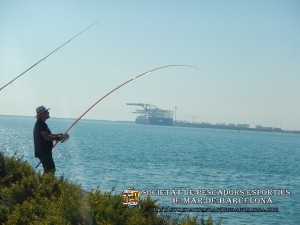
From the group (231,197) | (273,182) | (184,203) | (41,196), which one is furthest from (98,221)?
(273,182)

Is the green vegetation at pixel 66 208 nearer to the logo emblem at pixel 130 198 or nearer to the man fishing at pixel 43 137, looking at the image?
the logo emblem at pixel 130 198

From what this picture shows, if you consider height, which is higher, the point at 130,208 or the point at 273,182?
the point at 130,208

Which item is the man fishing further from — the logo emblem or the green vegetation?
the logo emblem

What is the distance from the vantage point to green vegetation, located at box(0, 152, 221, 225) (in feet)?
18.9

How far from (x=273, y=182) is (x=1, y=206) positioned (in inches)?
1091

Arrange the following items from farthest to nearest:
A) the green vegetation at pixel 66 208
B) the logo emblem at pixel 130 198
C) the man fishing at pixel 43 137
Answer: the man fishing at pixel 43 137 < the logo emblem at pixel 130 198 < the green vegetation at pixel 66 208

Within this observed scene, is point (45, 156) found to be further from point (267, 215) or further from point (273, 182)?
point (273, 182)

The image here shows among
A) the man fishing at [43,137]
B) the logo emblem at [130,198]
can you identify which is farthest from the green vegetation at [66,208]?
the man fishing at [43,137]

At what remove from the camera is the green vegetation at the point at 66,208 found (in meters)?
5.77

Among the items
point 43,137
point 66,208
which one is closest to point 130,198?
point 66,208

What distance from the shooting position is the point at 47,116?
9.45 m

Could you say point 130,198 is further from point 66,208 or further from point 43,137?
point 43,137

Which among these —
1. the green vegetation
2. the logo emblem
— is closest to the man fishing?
the green vegetation

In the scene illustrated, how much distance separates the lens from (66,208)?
5.93 metres
